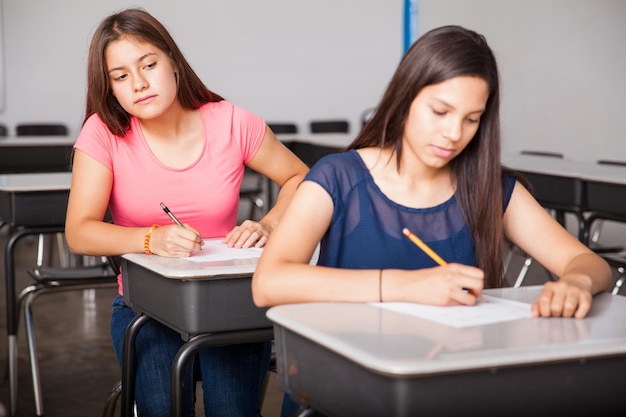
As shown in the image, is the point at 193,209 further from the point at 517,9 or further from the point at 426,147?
the point at 517,9

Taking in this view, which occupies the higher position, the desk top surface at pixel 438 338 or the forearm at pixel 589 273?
the forearm at pixel 589 273

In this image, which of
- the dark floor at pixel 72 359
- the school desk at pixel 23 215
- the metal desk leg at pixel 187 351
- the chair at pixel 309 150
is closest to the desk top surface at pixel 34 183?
the school desk at pixel 23 215

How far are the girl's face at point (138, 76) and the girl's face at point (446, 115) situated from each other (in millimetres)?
743

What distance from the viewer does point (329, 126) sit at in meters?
7.98

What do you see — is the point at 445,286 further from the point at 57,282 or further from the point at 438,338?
the point at 57,282

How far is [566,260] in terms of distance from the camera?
1.80m

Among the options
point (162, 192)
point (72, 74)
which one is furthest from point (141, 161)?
point (72, 74)

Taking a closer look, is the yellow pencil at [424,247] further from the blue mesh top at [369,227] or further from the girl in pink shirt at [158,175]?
the girl in pink shirt at [158,175]

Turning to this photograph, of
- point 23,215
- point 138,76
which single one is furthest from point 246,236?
point 23,215

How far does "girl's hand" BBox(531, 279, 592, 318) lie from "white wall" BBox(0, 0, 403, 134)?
5.88 metres

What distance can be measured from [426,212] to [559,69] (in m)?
7.06

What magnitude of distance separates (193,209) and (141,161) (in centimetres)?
17

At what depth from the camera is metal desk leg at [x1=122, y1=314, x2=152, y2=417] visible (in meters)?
2.07

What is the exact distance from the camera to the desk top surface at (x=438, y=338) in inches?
47.7
